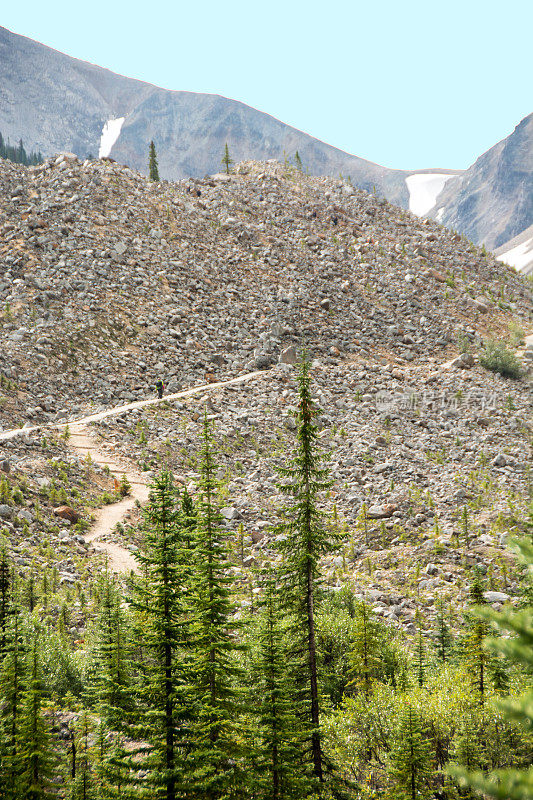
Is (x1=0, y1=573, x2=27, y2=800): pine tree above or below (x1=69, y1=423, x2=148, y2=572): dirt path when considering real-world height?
above

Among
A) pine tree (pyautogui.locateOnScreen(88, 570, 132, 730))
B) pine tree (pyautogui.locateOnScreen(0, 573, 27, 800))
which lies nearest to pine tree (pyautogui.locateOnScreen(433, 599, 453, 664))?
pine tree (pyautogui.locateOnScreen(88, 570, 132, 730))

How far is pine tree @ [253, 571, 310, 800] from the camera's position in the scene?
1309cm

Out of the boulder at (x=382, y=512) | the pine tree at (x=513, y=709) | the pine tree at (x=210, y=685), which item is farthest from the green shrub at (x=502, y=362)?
the pine tree at (x=513, y=709)

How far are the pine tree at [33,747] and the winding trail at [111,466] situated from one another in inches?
458

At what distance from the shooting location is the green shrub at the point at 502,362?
4753cm

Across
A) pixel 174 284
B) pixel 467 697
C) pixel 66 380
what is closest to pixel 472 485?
pixel 467 697

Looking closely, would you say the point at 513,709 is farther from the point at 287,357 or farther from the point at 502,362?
the point at 502,362

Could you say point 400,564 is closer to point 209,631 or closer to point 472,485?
point 472,485

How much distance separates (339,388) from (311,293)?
1455 centimetres

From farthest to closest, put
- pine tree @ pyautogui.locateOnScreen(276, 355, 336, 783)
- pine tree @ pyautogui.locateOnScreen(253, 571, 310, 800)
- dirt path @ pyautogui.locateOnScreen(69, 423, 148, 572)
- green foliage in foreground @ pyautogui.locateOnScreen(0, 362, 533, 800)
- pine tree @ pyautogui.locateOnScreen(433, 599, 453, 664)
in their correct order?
1. dirt path @ pyautogui.locateOnScreen(69, 423, 148, 572)
2. pine tree @ pyautogui.locateOnScreen(433, 599, 453, 664)
3. pine tree @ pyautogui.locateOnScreen(276, 355, 336, 783)
4. pine tree @ pyautogui.locateOnScreen(253, 571, 310, 800)
5. green foliage in foreground @ pyautogui.locateOnScreen(0, 362, 533, 800)

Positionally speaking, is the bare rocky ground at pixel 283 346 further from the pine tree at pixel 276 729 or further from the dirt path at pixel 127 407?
the pine tree at pixel 276 729

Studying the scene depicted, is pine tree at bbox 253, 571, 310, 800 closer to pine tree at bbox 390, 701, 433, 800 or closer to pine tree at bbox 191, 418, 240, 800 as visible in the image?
pine tree at bbox 191, 418, 240, 800

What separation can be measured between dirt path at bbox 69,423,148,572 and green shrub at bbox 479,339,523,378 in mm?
32716

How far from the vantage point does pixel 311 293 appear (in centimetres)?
5641
